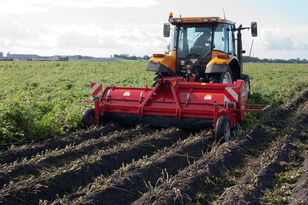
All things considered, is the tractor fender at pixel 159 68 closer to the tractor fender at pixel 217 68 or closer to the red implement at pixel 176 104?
the red implement at pixel 176 104

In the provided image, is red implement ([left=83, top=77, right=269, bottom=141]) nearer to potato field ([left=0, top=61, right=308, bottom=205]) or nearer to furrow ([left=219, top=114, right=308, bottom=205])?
potato field ([left=0, top=61, right=308, bottom=205])

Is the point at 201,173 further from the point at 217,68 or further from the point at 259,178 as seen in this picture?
the point at 217,68

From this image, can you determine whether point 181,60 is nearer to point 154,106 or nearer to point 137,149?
point 154,106

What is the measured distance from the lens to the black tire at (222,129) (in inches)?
252

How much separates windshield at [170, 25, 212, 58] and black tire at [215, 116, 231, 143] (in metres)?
2.72

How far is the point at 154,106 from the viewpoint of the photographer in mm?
7496

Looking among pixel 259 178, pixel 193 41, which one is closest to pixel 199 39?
pixel 193 41

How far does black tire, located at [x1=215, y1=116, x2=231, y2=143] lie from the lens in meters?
6.39

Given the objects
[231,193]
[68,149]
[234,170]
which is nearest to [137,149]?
[68,149]

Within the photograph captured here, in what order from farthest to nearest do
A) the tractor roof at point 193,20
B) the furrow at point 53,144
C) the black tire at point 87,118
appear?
1. the tractor roof at point 193,20
2. the black tire at point 87,118
3. the furrow at point 53,144

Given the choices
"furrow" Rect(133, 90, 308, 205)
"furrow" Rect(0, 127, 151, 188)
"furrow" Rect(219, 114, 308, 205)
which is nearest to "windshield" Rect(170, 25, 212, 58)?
"furrow" Rect(133, 90, 308, 205)

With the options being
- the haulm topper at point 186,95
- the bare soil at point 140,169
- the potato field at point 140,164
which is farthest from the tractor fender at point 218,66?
the bare soil at point 140,169

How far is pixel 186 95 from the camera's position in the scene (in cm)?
758

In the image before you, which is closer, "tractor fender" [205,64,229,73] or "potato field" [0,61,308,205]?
"potato field" [0,61,308,205]
